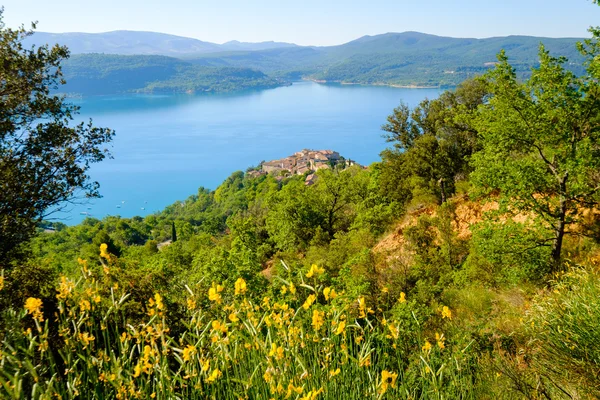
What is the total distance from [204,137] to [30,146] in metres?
109

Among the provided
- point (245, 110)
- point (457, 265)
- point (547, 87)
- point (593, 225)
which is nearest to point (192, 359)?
point (547, 87)

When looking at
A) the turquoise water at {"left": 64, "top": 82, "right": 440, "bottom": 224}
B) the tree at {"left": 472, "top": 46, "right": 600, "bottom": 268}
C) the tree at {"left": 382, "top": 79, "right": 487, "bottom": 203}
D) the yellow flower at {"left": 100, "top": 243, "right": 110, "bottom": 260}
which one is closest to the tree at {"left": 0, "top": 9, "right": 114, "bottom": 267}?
the yellow flower at {"left": 100, "top": 243, "right": 110, "bottom": 260}

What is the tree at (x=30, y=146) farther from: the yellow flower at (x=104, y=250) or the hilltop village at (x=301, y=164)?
the hilltop village at (x=301, y=164)

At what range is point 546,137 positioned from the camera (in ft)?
22.3

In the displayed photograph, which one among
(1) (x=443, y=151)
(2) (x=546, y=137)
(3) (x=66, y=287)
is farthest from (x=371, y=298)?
(1) (x=443, y=151)

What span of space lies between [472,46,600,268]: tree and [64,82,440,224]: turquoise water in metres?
44.7

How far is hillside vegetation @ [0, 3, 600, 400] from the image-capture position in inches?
79.0

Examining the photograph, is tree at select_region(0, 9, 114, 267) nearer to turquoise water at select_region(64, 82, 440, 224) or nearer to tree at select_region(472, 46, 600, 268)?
tree at select_region(472, 46, 600, 268)

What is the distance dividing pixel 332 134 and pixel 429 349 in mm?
109703

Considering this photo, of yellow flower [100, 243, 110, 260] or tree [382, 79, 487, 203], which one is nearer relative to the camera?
yellow flower [100, 243, 110, 260]

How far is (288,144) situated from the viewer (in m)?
103

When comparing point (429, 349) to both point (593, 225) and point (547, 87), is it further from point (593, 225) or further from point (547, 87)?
point (593, 225)

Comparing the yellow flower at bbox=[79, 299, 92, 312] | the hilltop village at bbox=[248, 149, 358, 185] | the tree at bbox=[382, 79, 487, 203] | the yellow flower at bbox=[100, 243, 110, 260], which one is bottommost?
the hilltop village at bbox=[248, 149, 358, 185]

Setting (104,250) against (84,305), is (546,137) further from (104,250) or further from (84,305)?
(84,305)
